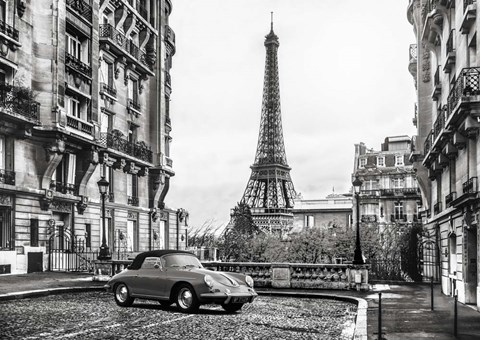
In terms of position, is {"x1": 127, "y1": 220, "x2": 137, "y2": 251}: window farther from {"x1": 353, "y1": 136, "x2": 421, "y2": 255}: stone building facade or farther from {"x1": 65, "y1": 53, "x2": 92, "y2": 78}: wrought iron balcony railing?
{"x1": 353, "y1": 136, "x2": 421, "y2": 255}: stone building facade

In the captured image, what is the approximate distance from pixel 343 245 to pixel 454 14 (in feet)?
73.9

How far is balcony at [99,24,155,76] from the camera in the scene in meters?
41.6

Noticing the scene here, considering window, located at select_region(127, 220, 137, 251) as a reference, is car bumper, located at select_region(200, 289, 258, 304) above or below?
below

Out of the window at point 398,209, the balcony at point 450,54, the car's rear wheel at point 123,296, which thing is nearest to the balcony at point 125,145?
the balcony at point 450,54

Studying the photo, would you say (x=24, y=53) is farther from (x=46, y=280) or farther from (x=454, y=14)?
(x=454, y=14)

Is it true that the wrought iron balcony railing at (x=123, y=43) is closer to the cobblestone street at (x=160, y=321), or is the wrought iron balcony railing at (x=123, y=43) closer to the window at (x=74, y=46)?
the window at (x=74, y=46)

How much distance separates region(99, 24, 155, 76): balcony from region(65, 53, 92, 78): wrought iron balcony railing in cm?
302

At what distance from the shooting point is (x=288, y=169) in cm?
12200

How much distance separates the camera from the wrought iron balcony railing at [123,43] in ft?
137

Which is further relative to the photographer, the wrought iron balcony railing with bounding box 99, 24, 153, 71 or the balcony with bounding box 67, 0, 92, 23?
the wrought iron balcony railing with bounding box 99, 24, 153, 71

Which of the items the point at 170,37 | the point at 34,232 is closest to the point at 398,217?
the point at 170,37

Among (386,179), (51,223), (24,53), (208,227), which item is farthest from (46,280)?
(386,179)

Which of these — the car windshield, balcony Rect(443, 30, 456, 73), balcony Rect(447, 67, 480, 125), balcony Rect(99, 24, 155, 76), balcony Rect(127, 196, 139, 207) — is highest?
balcony Rect(99, 24, 155, 76)

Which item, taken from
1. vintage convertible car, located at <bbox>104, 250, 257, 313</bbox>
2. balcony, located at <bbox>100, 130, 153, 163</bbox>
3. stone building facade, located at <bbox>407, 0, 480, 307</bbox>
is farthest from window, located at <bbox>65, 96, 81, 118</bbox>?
vintage convertible car, located at <bbox>104, 250, 257, 313</bbox>
